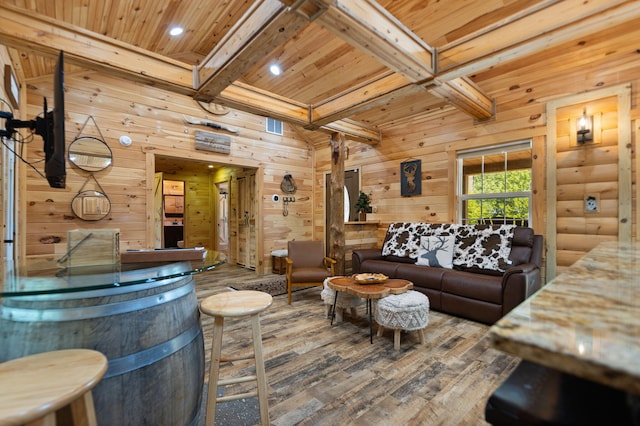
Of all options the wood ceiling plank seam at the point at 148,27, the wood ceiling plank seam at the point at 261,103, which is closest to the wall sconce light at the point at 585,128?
the wood ceiling plank seam at the point at 261,103

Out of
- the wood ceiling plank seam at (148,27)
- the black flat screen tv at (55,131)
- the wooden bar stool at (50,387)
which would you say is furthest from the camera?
the wood ceiling plank seam at (148,27)

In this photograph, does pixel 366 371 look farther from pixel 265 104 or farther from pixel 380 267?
pixel 265 104

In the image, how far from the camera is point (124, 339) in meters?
1.10

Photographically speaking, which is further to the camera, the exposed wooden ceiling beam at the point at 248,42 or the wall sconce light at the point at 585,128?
the wall sconce light at the point at 585,128

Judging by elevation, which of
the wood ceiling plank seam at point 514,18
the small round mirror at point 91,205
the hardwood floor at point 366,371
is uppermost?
the wood ceiling plank seam at point 514,18

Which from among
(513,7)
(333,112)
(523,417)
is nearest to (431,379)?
(523,417)

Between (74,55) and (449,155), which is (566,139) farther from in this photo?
(74,55)

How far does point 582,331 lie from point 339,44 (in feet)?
14.3

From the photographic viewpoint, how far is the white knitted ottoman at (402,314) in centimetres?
245

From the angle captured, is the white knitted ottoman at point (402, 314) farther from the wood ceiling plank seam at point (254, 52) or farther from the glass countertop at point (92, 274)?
the wood ceiling plank seam at point (254, 52)

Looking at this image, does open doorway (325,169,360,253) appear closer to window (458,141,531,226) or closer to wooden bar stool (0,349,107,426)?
window (458,141,531,226)

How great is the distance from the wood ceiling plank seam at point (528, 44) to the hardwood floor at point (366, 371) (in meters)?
2.40

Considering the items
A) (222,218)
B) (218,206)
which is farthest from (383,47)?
(222,218)

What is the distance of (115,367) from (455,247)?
364cm
